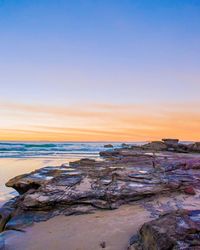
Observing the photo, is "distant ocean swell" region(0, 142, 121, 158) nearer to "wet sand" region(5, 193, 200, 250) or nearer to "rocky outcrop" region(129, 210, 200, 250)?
"wet sand" region(5, 193, 200, 250)

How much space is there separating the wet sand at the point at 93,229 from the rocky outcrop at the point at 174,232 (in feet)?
2.81

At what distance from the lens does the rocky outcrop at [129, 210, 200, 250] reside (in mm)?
3275

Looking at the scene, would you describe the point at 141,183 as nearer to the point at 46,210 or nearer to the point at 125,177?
the point at 125,177

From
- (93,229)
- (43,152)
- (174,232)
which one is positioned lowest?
(93,229)

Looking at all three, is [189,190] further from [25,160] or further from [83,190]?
[25,160]

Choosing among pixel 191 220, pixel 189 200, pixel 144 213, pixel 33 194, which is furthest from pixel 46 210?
pixel 191 220

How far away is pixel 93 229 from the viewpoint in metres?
5.31

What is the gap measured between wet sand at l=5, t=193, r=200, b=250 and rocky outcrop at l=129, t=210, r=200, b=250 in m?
0.86

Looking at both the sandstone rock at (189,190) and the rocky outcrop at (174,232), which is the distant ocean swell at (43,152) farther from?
the rocky outcrop at (174,232)

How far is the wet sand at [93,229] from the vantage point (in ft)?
15.6

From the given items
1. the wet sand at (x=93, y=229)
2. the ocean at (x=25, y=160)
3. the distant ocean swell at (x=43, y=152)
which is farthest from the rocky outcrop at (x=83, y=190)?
the distant ocean swell at (x=43, y=152)

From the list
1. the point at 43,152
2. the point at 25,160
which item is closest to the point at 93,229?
the point at 25,160

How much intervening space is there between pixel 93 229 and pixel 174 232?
223 centimetres

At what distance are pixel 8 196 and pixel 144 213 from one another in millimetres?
5791
